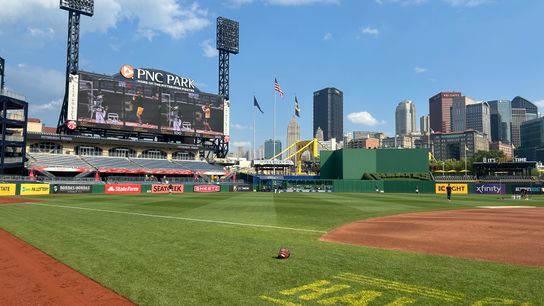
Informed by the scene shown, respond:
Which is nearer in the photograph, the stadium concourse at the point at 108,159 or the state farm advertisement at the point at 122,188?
the state farm advertisement at the point at 122,188

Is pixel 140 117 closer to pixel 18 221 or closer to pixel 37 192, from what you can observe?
pixel 37 192

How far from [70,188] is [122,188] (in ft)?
23.6

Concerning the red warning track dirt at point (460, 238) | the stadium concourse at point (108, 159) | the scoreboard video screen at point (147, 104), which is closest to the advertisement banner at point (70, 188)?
the stadium concourse at point (108, 159)

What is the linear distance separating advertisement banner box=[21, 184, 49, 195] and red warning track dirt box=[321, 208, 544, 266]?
47362mm

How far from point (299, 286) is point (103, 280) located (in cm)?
448

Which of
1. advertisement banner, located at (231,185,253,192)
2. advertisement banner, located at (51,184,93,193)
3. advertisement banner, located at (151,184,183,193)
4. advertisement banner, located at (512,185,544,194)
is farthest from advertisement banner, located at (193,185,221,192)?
advertisement banner, located at (512,185,544,194)

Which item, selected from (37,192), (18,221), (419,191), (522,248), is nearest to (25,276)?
(18,221)

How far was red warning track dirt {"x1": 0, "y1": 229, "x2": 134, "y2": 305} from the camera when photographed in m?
7.67

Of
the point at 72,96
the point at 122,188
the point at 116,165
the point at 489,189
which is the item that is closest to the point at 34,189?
the point at 122,188

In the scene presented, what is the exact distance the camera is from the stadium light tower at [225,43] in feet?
336

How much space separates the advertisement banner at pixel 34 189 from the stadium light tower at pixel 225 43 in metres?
55.0

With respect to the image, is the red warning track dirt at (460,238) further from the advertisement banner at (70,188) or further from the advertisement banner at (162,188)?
the advertisement banner at (70,188)

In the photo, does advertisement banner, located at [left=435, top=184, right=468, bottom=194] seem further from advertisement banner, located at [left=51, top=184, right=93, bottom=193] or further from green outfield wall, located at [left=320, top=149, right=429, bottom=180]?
advertisement banner, located at [left=51, top=184, right=93, bottom=193]

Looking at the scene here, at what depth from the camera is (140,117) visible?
83.1 m
